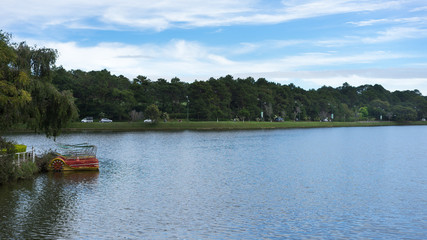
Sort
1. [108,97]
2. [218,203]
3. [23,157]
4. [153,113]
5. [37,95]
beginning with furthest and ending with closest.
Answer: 1. [108,97]
2. [153,113]
3. [37,95]
4. [23,157]
5. [218,203]

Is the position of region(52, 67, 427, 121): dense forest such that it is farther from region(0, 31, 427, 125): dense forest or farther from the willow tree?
the willow tree

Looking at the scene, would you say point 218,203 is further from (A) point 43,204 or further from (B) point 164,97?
(B) point 164,97

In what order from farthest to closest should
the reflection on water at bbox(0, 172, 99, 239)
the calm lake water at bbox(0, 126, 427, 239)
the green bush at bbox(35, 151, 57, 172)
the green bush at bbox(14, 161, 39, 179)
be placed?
the green bush at bbox(35, 151, 57, 172)
the green bush at bbox(14, 161, 39, 179)
the calm lake water at bbox(0, 126, 427, 239)
the reflection on water at bbox(0, 172, 99, 239)

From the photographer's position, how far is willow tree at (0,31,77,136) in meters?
33.3

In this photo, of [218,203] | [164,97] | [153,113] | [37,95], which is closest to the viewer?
[218,203]

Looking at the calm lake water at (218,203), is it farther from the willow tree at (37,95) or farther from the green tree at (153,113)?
the green tree at (153,113)

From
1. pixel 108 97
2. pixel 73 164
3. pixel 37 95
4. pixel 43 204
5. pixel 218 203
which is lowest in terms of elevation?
pixel 218 203

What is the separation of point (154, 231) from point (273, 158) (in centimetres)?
3722

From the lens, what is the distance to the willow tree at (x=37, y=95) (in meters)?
33.3

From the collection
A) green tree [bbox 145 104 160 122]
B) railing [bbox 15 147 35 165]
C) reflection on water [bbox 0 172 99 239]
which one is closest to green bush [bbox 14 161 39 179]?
railing [bbox 15 147 35 165]

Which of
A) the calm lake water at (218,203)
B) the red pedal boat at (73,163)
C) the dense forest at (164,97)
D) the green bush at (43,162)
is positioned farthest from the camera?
the dense forest at (164,97)

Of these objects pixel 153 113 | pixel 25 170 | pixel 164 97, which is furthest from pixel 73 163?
pixel 164 97

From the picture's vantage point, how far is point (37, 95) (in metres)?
38.0

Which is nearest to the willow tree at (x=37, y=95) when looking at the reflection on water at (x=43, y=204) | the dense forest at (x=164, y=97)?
the reflection on water at (x=43, y=204)
